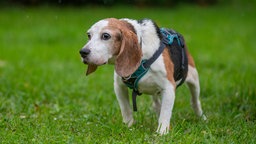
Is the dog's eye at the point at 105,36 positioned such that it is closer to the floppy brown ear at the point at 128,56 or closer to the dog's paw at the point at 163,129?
the floppy brown ear at the point at 128,56

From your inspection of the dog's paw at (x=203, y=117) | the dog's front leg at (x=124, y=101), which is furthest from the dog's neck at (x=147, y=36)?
the dog's paw at (x=203, y=117)

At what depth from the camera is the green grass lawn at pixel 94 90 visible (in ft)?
16.8

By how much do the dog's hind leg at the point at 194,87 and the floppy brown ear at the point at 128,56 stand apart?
116 cm

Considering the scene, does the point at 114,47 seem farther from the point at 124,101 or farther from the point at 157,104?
the point at 157,104

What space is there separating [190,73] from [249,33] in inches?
319

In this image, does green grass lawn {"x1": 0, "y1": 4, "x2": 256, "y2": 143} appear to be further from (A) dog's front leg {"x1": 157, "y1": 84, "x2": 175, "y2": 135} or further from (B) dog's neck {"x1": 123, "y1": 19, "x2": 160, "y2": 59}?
(B) dog's neck {"x1": 123, "y1": 19, "x2": 160, "y2": 59}

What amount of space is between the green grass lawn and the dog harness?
0.41 metres

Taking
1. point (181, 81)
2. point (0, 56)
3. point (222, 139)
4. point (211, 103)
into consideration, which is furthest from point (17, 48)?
point (222, 139)

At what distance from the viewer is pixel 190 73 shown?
5.92 m

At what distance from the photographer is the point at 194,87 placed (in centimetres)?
605

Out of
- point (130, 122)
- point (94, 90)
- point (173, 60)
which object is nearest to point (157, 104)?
point (130, 122)

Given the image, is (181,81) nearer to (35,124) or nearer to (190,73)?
(190,73)

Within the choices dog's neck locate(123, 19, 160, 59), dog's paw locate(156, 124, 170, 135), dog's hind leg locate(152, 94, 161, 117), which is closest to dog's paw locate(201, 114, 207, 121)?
dog's hind leg locate(152, 94, 161, 117)

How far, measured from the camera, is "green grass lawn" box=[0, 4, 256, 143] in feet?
16.8
